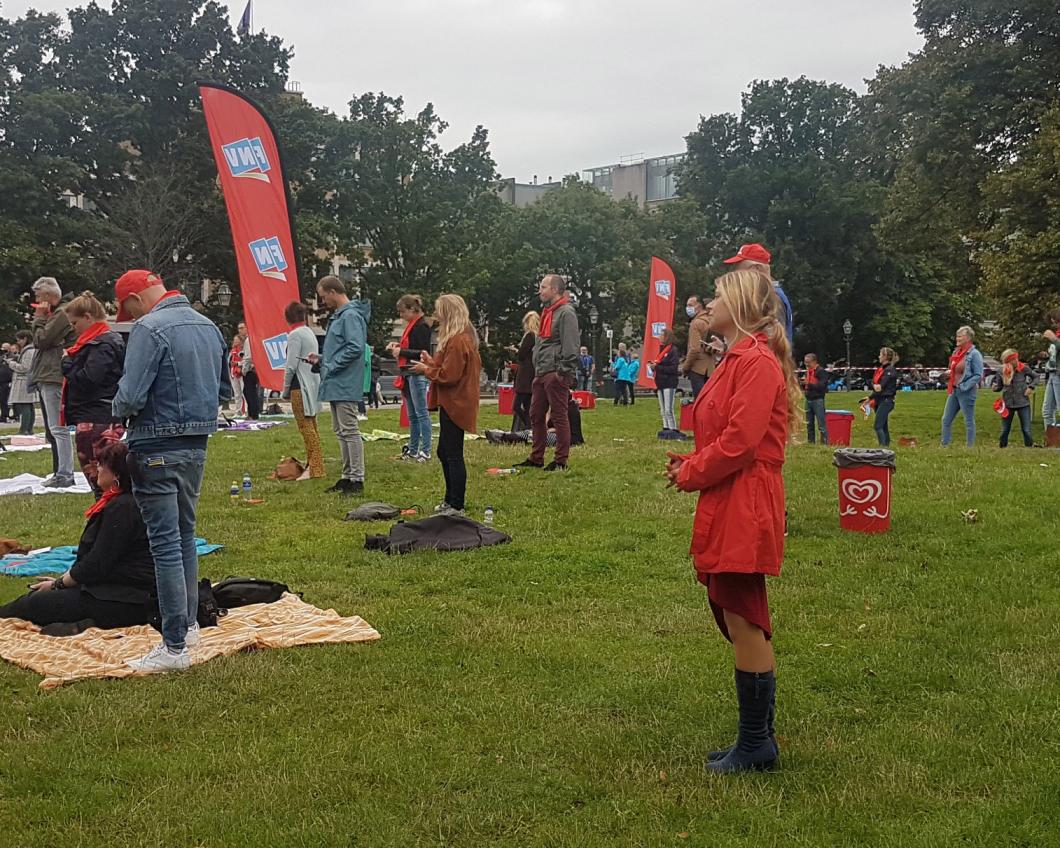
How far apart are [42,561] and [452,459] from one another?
325cm

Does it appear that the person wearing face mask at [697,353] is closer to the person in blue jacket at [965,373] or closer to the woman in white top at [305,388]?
the person in blue jacket at [965,373]

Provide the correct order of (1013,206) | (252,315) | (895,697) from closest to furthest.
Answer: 1. (895,697)
2. (252,315)
3. (1013,206)

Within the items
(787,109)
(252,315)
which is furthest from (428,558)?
(787,109)

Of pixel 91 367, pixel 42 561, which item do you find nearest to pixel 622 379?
pixel 91 367

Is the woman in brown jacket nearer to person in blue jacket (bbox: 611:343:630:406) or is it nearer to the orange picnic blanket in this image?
the orange picnic blanket

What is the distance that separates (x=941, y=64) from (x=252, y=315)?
19320 mm

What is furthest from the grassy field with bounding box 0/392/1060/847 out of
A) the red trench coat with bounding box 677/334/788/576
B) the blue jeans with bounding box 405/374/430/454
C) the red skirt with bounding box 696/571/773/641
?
the blue jeans with bounding box 405/374/430/454

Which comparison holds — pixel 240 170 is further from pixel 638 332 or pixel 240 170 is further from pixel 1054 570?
pixel 638 332

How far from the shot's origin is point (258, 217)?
15.7 metres

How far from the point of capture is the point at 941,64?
2638 centimetres

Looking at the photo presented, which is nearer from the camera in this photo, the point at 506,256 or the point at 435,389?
the point at 435,389

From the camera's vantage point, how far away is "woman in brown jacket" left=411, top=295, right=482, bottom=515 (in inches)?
353

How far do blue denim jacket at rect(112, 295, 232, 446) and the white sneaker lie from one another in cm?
102

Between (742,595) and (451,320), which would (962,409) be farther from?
(742,595)
